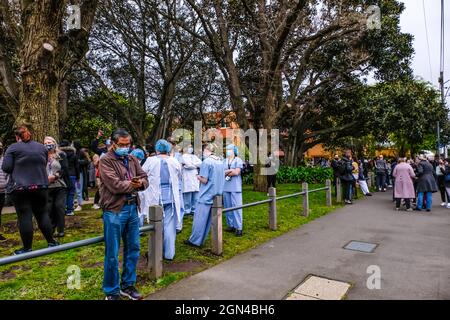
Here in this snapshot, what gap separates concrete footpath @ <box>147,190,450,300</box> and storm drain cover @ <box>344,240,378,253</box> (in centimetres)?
11

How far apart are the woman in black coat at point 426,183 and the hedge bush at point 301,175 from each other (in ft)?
26.1

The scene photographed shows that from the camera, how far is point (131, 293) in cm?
360

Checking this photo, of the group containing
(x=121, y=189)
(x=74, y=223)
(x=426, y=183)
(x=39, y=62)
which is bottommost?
(x=74, y=223)

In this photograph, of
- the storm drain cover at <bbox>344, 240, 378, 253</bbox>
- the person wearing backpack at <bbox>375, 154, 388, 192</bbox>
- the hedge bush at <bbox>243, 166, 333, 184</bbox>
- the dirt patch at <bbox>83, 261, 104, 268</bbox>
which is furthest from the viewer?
the hedge bush at <bbox>243, 166, 333, 184</bbox>

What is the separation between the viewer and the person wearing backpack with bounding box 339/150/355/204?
11.9 metres

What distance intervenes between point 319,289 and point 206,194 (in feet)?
8.20

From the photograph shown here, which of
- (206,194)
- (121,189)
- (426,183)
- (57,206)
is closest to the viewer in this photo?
(121,189)

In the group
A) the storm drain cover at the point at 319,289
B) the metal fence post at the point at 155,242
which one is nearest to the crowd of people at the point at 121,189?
the metal fence post at the point at 155,242

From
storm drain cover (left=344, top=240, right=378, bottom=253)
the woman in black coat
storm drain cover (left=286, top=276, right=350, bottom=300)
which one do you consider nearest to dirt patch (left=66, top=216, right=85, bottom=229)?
storm drain cover (left=286, top=276, right=350, bottom=300)

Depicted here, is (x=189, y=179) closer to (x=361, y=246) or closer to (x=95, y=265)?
(x=95, y=265)

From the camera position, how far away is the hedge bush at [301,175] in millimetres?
18737

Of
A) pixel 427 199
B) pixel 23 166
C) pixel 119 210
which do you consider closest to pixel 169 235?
pixel 119 210

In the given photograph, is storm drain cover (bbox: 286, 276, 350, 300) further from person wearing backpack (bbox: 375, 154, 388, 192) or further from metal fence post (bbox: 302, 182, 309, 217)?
person wearing backpack (bbox: 375, 154, 388, 192)
